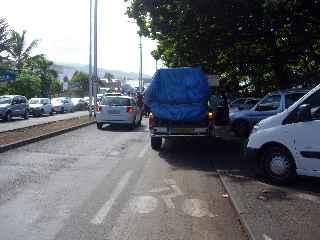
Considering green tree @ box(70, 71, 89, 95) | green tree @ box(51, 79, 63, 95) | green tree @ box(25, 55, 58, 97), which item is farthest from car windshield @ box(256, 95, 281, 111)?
green tree @ box(70, 71, 89, 95)

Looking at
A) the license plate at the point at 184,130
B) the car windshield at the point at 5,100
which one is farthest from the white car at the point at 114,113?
the car windshield at the point at 5,100

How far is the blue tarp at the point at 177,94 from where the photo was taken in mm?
15227

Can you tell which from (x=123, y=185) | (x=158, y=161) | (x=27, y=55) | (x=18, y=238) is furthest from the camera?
(x=27, y=55)

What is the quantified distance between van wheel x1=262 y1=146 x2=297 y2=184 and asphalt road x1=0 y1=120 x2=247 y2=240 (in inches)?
39.5

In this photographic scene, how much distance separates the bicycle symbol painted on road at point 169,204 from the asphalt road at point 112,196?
0.01 meters

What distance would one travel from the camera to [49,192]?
885 cm

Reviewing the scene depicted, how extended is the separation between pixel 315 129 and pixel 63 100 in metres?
41.3

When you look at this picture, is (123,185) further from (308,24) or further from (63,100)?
(63,100)

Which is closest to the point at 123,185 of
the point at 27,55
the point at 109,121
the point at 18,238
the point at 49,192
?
the point at 49,192

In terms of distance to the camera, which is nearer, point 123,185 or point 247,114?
point 123,185

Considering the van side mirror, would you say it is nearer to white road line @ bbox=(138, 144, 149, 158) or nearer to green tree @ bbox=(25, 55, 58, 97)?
white road line @ bbox=(138, 144, 149, 158)

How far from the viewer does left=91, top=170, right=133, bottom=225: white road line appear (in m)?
7.05

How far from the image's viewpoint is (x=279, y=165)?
31.5 feet

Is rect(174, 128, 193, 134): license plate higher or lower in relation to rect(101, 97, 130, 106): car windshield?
lower
